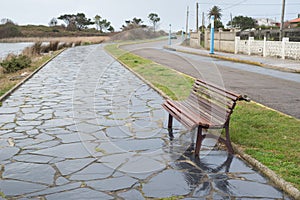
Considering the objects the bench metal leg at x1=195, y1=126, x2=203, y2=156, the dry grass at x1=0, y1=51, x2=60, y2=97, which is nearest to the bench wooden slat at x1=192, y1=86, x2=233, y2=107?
the bench metal leg at x1=195, y1=126, x2=203, y2=156

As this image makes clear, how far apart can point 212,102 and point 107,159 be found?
5.85 feet

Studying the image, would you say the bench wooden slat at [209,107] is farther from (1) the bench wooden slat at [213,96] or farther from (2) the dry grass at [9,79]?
(2) the dry grass at [9,79]

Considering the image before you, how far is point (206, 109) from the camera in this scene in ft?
18.6

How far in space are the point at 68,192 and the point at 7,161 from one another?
1.40 meters

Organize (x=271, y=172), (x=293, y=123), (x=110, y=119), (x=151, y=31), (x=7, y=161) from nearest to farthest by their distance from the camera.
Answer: (x=271, y=172)
(x=7, y=161)
(x=293, y=123)
(x=110, y=119)
(x=151, y=31)

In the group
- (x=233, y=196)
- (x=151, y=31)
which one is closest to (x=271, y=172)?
(x=233, y=196)

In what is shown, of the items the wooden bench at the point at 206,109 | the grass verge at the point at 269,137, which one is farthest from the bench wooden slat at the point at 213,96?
the grass verge at the point at 269,137

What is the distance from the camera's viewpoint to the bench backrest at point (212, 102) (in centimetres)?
507

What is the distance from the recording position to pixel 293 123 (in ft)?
21.7

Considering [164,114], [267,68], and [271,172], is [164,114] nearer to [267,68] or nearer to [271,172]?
[271,172]

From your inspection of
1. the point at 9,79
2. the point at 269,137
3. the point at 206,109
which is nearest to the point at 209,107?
the point at 206,109

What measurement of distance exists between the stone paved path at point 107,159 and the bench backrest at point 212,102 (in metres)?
0.51

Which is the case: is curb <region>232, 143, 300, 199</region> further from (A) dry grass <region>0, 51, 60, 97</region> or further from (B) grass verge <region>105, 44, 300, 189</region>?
(A) dry grass <region>0, 51, 60, 97</region>

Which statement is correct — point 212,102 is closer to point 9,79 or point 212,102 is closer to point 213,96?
point 213,96
